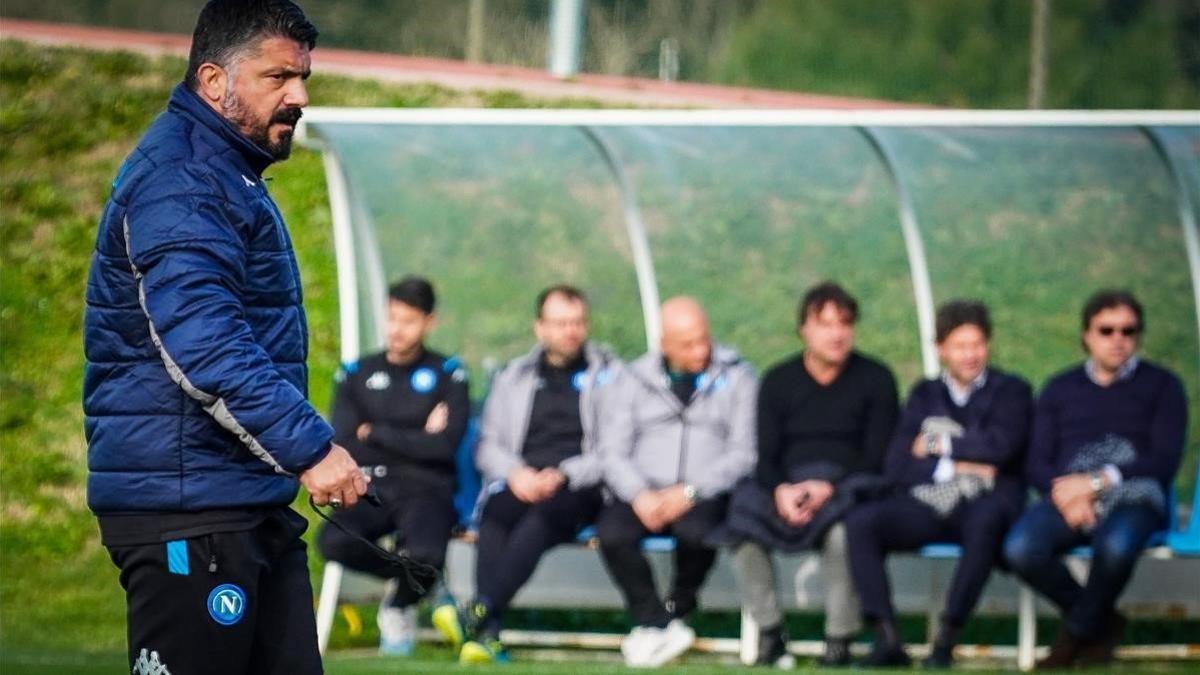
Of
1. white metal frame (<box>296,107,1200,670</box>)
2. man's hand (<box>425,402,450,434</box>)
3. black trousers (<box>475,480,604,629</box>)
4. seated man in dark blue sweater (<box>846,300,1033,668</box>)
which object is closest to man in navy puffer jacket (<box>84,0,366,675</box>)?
white metal frame (<box>296,107,1200,670</box>)

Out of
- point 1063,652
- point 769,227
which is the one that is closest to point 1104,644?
point 1063,652

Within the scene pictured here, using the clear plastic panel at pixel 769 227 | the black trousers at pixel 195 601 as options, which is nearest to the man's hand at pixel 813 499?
the clear plastic panel at pixel 769 227

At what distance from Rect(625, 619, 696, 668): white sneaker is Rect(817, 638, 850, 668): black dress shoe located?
56 centimetres

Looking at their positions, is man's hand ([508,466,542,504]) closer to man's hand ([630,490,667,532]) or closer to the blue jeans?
man's hand ([630,490,667,532])

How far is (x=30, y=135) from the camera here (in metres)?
14.3

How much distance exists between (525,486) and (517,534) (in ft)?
0.84

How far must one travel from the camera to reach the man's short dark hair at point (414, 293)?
8.77 meters

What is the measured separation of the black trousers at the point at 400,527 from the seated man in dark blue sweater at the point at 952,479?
1.66 meters

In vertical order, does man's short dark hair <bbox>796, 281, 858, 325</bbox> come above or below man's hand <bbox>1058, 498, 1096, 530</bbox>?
above

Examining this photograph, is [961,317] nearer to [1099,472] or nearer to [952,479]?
[952,479]

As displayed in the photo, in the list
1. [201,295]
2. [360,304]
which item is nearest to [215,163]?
[201,295]

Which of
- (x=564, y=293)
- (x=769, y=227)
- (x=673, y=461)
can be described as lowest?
(x=673, y=461)

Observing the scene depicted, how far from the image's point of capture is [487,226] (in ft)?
34.7

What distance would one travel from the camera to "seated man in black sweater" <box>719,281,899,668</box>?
810cm
